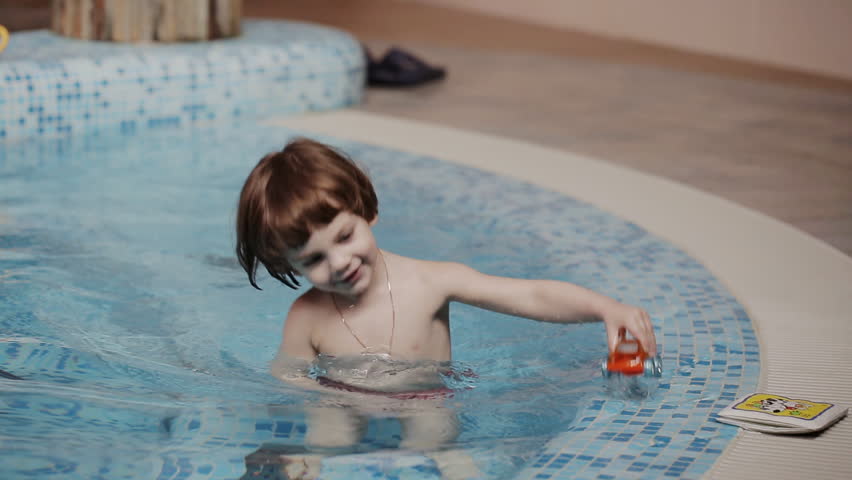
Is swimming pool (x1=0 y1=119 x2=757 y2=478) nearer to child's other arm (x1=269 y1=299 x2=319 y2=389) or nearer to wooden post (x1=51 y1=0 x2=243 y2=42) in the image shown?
child's other arm (x1=269 y1=299 x2=319 y2=389)

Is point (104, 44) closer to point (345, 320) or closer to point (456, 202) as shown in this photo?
point (456, 202)

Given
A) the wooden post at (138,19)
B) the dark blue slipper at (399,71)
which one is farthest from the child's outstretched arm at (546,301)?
the dark blue slipper at (399,71)

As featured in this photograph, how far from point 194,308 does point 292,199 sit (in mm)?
1376

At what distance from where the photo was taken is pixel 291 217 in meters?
2.24

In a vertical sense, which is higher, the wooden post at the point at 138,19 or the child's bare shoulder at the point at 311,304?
the wooden post at the point at 138,19

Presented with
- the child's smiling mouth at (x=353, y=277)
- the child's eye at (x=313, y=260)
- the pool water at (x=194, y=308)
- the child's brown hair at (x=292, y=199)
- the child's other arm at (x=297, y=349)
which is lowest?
the pool water at (x=194, y=308)

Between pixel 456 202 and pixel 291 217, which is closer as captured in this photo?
pixel 291 217

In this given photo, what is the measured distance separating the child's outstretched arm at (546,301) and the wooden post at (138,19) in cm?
400

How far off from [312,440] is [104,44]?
433 cm

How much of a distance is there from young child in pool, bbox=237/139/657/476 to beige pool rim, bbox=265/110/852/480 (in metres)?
0.42

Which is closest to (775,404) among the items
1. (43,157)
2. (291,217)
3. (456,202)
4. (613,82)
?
(291,217)

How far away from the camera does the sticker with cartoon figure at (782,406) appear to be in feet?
7.67

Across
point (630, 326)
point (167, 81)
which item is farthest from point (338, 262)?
point (167, 81)

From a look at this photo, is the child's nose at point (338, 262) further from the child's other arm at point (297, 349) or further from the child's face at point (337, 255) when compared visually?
the child's other arm at point (297, 349)
